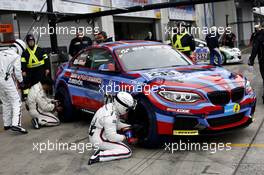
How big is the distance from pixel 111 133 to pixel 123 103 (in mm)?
415

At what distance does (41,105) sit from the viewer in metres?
7.46

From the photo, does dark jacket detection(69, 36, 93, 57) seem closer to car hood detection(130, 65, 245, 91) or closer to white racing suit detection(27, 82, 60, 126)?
white racing suit detection(27, 82, 60, 126)

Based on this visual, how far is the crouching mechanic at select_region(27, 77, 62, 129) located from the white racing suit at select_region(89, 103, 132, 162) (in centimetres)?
245

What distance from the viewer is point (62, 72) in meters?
7.88

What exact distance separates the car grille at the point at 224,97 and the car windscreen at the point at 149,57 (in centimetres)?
135

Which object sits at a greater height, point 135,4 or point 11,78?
point 135,4

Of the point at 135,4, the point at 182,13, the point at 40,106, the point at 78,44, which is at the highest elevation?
the point at 135,4

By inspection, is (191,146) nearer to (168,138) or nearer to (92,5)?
(168,138)

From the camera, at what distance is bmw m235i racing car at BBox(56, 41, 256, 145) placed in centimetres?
508

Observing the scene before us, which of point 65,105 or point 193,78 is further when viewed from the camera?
point 65,105

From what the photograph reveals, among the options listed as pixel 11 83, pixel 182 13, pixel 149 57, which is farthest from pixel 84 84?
pixel 182 13

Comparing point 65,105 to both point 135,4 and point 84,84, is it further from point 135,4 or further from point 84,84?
point 135,4

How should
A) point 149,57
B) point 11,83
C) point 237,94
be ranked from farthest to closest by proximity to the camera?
point 11,83, point 149,57, point 237,94

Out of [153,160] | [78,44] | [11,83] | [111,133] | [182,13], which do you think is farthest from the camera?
[182,13]
